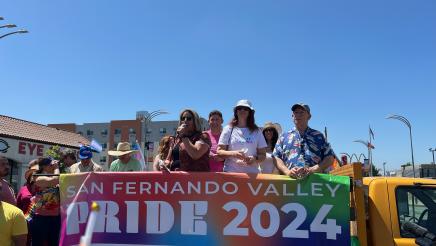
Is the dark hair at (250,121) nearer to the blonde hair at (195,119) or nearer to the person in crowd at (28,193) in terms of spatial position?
the blonde hair at (195,119)

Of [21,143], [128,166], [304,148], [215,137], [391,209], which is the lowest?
[391,209]

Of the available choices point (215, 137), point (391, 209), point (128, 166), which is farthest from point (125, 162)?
point (391, 209)

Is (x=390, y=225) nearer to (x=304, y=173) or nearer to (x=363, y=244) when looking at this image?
(x=363, y=244)

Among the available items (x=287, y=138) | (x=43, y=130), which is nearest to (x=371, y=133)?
(x=43, y=130)

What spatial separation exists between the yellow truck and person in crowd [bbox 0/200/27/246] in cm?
298

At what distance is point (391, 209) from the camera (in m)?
3.65

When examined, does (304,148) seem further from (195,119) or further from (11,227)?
(11,227)

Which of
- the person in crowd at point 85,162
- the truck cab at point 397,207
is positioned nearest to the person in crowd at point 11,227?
the person in crowd at point 85,162

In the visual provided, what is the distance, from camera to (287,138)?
4.66m

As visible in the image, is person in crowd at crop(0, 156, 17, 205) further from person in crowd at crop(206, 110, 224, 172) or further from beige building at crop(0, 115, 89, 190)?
beige building at crop(0, 115, 89, 190)

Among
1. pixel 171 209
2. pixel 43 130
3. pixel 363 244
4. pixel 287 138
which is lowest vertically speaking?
pixel 363 244

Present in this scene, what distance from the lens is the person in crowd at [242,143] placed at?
14.7ft

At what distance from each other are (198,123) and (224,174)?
94 centimetres

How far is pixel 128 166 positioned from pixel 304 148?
338 centimetres
